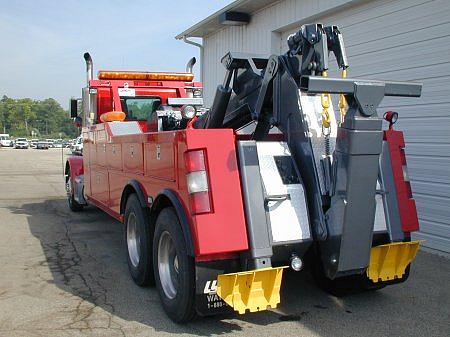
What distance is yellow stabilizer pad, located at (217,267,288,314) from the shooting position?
11.8 ft

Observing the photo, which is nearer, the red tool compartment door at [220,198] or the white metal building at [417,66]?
the red tool compartment door at [220,198]

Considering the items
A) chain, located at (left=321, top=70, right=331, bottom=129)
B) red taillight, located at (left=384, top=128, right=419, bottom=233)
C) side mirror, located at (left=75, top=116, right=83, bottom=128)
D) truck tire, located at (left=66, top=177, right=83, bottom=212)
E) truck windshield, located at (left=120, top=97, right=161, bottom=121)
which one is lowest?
truck tire, located at (left=66, top=177, right=83, bottom=212)

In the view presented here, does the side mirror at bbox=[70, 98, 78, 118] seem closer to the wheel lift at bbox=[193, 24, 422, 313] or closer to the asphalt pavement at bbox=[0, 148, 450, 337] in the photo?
the asphalt pavement at bbox=[0, 148, 450, 337]

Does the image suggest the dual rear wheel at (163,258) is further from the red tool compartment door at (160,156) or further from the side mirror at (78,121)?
the side mirror at (78,121)

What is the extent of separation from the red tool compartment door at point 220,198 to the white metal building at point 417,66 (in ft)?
14.1

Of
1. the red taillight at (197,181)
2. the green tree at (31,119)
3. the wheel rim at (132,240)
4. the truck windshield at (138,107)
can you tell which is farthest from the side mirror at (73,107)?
the green tree at (31,119)

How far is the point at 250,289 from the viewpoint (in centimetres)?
366

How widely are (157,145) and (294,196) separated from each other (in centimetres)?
142

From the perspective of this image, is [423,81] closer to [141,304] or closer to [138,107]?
[138,107]

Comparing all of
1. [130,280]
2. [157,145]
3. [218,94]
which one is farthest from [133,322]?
[218,94]

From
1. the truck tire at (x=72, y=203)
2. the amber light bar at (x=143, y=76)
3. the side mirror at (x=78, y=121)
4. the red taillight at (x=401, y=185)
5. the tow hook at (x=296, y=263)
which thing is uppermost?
the amber light bar at (x=143, y=76)

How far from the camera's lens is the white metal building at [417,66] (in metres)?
6.88

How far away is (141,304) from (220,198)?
1.64m

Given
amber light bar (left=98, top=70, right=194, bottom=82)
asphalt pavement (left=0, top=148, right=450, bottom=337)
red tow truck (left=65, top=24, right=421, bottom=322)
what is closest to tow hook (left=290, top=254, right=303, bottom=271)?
red tow truck (left=65, top=24, right=421, bottom=322)
